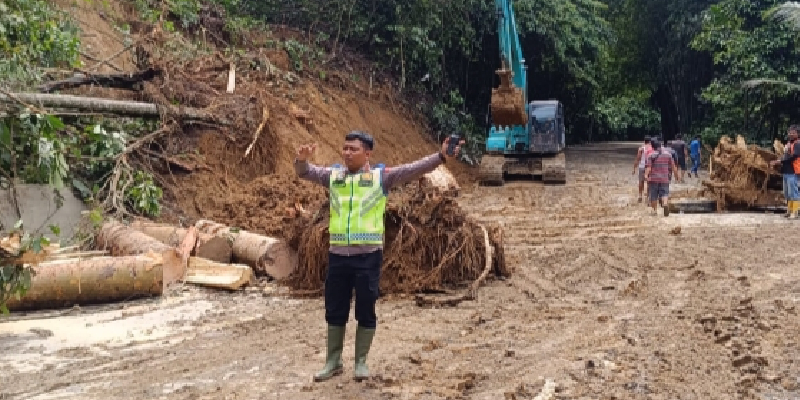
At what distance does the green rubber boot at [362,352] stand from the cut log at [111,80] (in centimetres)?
840

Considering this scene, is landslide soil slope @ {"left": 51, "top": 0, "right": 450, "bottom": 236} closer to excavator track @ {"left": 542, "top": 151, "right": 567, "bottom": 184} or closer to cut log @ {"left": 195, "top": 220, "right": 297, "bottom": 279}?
cut log @ {"left": 195, "top": 220, "right": 297, "bottom": 279}

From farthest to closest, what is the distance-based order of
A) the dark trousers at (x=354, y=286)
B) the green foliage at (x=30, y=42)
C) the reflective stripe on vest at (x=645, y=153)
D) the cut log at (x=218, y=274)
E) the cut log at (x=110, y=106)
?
1. the reflective stripe on vest at (x=645, y=153)
2. the cut log at (x=110, y=106)
3. the green foliage at (x=30, y=42)
4. the cut log at (x=218, y=274)
5. the dark trousers at (x=354, y=286)

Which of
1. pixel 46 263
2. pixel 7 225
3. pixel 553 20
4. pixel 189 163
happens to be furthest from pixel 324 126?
pixel 553 20

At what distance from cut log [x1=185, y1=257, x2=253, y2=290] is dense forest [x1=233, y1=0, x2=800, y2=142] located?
40.6 feet

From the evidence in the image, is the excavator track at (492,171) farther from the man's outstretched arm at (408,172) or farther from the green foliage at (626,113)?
the green foliage at (626,113)

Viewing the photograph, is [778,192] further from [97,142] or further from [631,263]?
[97,142]

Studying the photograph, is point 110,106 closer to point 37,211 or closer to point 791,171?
point 37,211

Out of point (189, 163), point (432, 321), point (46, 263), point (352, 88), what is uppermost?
point (352, 88)

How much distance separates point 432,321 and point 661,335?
2016 millimetres

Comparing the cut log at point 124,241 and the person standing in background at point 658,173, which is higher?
Answer: the person standing in background at point 658,173

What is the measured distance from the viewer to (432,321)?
7125 millimetres

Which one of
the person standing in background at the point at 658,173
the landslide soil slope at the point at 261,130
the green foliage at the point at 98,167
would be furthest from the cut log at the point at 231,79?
the person standing in background at the point at 658,173

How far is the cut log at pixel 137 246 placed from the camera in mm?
8773

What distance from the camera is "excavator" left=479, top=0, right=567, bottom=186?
20266 mm
